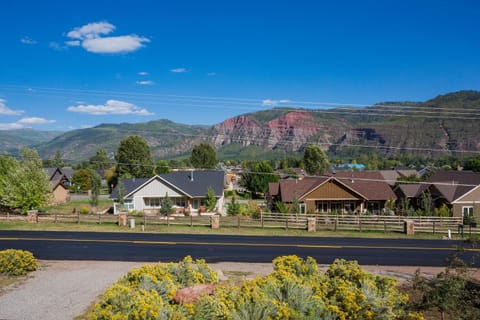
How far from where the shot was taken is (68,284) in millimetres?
14555

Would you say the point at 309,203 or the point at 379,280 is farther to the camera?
the point at 309,203

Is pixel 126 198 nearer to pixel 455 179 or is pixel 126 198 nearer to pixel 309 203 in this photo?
pixel 309 203

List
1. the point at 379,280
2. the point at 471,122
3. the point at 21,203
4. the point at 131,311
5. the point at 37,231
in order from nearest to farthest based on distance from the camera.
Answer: the point at 131,311, the point at 379,280, the point at 37,231, the point at 21,203, the point at 471,122

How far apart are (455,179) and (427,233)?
24287 mm

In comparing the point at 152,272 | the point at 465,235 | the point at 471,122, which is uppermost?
the point at 471,122

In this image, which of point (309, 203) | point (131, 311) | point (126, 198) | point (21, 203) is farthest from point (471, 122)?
point (131, 311)

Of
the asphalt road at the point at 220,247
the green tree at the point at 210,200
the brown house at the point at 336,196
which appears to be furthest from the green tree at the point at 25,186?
the brown house at the point at 336,196

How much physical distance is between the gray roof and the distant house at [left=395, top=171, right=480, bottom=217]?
25068 millimetres

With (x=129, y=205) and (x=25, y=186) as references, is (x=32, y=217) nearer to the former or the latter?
(x=25, y=186)

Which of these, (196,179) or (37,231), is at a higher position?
(196,179)

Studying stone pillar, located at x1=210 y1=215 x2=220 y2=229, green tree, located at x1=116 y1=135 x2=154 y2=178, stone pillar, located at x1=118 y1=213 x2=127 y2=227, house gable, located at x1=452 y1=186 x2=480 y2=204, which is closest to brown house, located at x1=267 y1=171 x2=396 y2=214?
house gable, located at x1=452 y1=186 x2=480 y2=204

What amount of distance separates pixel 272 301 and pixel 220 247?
46.0 feet

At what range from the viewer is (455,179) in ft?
157

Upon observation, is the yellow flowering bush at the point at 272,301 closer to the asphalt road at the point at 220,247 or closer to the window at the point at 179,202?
the asphalt road at the point at 220,247
